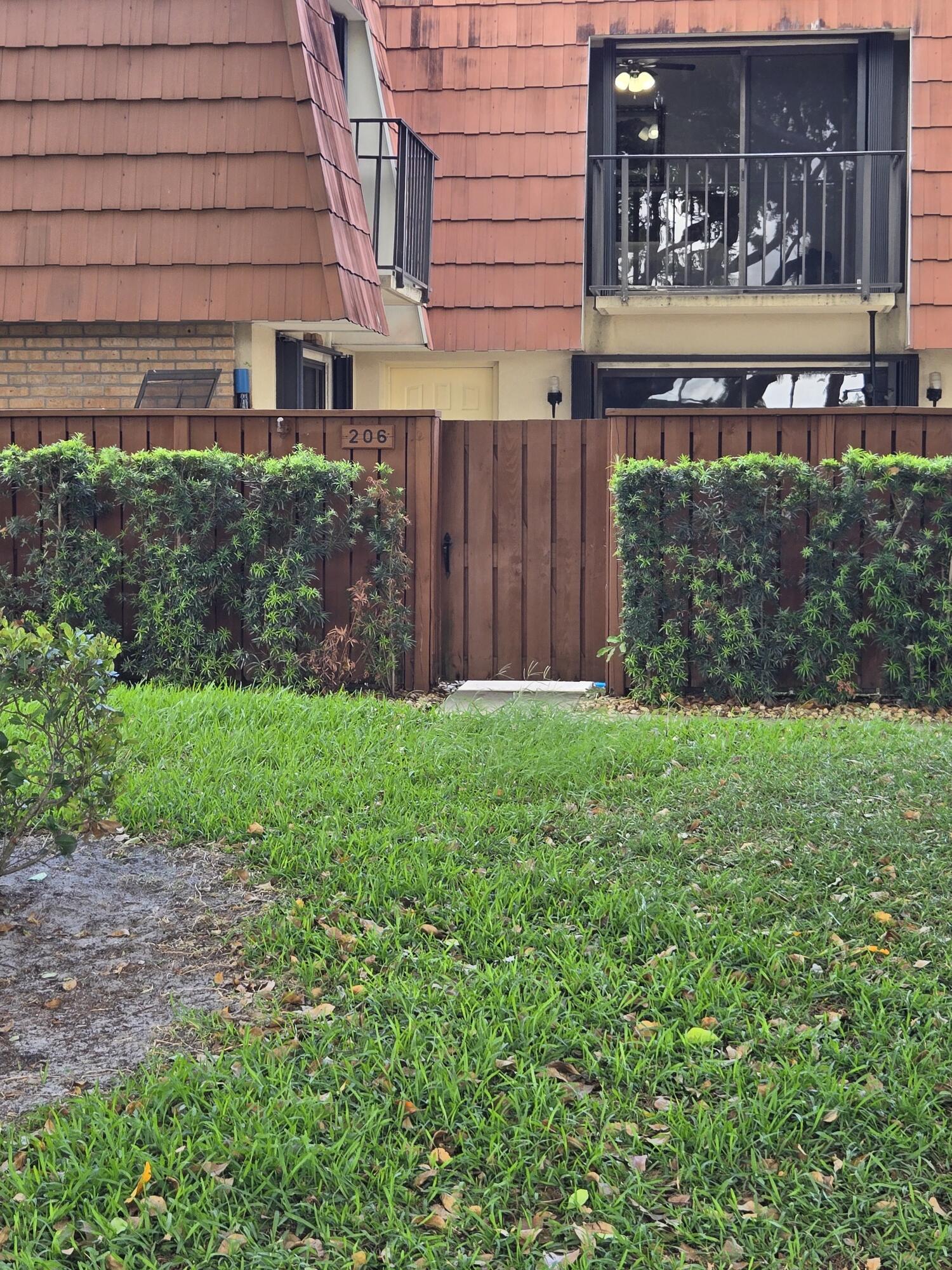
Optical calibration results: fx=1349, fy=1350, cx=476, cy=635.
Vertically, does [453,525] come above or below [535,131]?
below

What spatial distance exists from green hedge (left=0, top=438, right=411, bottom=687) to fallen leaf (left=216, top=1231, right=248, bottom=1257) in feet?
18.2

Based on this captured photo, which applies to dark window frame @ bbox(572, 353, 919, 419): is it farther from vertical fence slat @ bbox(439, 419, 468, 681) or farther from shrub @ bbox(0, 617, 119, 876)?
shrub @ bbox(0, 617, 119, 876)

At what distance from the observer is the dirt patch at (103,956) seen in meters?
3.48

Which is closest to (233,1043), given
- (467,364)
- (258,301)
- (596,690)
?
(596,690)

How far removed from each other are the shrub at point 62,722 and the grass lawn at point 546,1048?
27.6 inches

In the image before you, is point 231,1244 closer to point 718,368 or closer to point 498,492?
point 498,492

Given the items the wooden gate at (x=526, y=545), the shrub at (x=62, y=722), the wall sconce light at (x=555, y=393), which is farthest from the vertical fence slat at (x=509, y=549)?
the shrub at (x=62, y=722)

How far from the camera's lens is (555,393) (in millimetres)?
13547


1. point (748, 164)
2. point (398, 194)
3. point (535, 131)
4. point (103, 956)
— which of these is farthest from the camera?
point (748, 164)

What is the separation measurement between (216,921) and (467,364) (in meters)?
10.3

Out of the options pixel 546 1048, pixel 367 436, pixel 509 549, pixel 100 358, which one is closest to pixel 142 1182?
pixel 546 1048

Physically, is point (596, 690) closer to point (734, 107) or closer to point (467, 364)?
point (467, 364)

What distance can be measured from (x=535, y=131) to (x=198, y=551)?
22.9ft

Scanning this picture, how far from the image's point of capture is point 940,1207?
2.89 m
